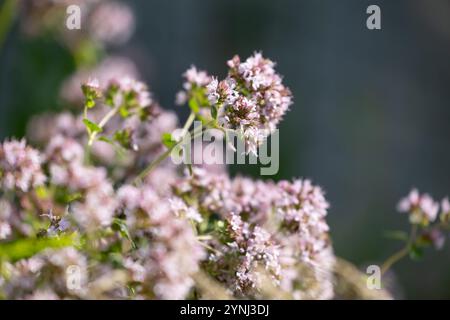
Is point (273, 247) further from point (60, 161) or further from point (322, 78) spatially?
point (322, 78)

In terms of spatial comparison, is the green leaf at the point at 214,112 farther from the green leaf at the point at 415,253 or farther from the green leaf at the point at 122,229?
the green leaf at the point at 415,253

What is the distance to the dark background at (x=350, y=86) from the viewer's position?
137 inches

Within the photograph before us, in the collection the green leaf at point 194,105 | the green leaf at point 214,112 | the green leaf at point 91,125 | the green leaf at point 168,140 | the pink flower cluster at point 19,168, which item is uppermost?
the green leaf at point 194,105

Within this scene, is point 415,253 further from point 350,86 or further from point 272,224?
point 350,86

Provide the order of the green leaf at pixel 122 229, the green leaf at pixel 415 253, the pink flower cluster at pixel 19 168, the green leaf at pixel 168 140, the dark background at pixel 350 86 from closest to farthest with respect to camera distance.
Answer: the green leaf at pixel 122 229 → the pink flower cluster at pixel 19 168 → the green leaf at pixel 168 140 → the green leaf at pixel 415 253 → the dark background at pixel 350 86

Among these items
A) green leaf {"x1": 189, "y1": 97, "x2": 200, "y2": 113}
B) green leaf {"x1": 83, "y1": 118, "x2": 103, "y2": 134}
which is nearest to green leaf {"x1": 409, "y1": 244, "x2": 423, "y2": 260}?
green leaf {"x1": 189, "y1": 97, "x2": 200, "y2": 113}

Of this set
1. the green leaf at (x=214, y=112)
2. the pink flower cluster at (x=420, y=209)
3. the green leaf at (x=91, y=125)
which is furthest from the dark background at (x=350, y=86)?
the green leaf at (x=214, y=112)

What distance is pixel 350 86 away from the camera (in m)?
3.74

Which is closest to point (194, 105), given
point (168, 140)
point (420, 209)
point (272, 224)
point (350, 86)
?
point (168, 140)

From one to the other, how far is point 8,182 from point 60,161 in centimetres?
16

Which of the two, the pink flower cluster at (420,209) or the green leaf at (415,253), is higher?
the pink flower cluster at (420,209)
